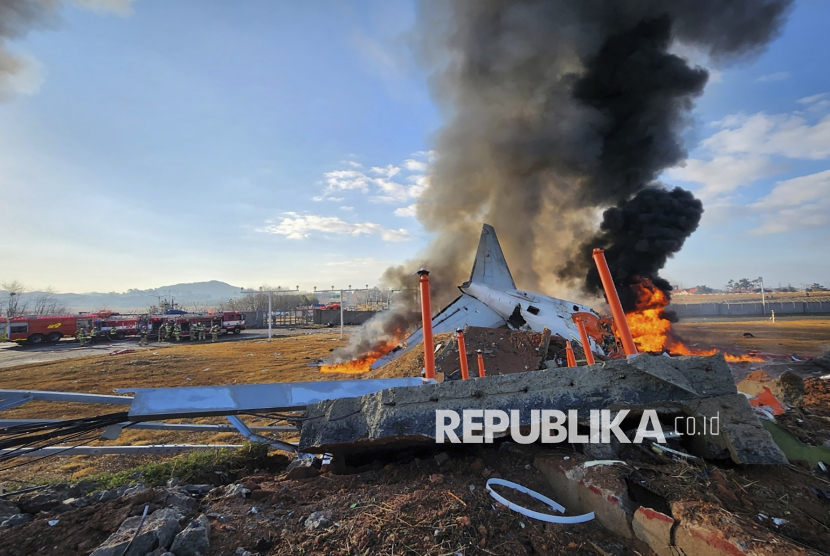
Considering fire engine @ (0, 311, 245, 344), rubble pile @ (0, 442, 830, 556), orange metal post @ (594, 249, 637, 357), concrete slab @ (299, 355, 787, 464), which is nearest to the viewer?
rubble pile @ (0, 442, 830, 556)

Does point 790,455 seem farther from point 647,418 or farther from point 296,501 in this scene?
point 296,501

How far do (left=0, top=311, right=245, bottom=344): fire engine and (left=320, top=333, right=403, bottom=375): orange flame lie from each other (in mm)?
21734

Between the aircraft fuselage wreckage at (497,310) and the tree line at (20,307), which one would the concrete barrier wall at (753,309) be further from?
the tree line at (20,307)

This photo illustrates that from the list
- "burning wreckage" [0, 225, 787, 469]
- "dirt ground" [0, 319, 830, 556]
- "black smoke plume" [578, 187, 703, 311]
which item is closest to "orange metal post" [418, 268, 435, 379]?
"burning wreckage" [0, 225, 787, 469]

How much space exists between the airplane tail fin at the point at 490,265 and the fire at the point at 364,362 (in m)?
4.69

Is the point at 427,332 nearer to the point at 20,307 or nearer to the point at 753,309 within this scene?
the point at 753,309

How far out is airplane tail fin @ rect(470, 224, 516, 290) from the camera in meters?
15.9

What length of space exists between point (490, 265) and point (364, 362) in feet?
22.9

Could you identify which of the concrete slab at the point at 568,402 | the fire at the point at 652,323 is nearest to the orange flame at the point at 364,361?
the fire at the point at 652,323

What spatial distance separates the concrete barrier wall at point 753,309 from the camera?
34.6m

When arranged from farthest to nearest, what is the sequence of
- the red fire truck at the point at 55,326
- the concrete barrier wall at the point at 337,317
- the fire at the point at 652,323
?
the concrete barrier wall at the point at 337,317
the red fire truck at the point at 55,326
the fire at the point at 652,323

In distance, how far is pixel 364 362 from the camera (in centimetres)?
1360

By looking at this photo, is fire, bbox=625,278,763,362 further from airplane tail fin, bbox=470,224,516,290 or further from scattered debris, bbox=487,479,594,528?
scattered debris, bbox=487,479,594,528

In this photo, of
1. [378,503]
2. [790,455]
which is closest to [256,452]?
[378,503]
